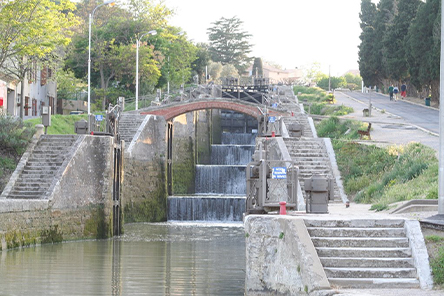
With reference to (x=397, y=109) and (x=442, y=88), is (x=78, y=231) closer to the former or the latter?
(x=442, y=88)

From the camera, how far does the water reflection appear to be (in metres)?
19.4

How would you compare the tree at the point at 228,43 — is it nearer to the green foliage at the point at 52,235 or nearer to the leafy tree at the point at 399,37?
the leafy tree at the point at 399,37

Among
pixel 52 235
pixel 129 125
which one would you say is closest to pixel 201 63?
pixel 129 125

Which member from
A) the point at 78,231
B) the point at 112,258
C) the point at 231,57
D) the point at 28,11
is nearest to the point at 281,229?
the point at 112,258

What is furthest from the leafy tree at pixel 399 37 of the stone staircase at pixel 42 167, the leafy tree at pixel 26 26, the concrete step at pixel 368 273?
the concrete step at pixel 368 273

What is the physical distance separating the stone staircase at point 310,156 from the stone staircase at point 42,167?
9.15 m

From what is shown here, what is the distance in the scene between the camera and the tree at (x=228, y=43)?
120438 mm

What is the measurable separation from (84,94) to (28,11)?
117 feet

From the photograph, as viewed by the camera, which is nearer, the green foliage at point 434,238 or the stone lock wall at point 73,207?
the green foliage at point 434,238

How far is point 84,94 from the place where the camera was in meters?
74.2

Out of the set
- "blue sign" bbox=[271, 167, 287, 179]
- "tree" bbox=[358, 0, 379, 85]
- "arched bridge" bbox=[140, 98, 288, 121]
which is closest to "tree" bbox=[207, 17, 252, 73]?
"tree" bbox=[358, 0, 379, 85]

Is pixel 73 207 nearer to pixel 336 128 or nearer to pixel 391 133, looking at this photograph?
pixel 336 128

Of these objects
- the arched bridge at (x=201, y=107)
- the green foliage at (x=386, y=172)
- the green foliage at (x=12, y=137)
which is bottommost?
the green foliage at (x=386, y=172)

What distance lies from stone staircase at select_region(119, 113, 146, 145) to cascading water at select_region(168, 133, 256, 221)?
13.9 feet
